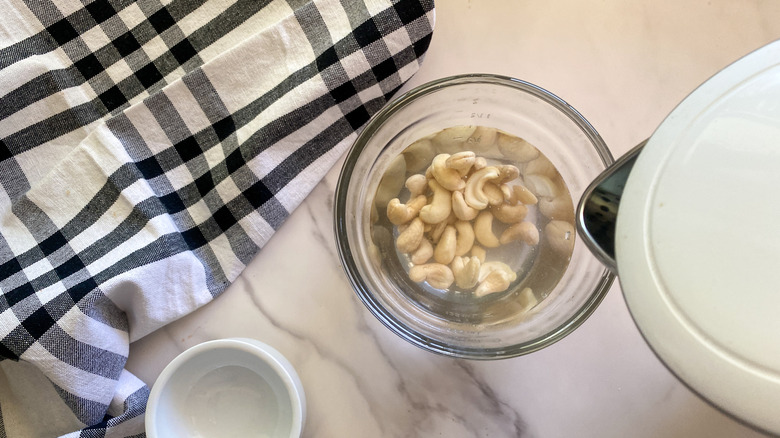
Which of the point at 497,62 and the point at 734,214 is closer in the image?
the point at 734,214

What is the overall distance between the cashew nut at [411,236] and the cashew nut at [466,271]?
4cm

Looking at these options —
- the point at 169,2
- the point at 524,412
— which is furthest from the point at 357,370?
the point at 169,2

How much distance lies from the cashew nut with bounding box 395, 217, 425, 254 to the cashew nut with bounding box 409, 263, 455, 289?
Result: 19 mm

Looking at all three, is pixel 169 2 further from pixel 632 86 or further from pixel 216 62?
pixel 632 86

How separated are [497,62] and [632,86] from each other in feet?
0.42

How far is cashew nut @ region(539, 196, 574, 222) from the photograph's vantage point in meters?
0.51

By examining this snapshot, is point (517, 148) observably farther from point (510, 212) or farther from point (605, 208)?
point (605, 208)

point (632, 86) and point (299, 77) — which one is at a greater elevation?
point (299, 77)

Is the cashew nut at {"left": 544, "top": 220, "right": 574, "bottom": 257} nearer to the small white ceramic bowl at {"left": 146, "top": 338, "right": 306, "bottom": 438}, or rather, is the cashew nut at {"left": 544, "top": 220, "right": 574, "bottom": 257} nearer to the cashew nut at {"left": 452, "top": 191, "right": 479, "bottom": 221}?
the cashew nut at {"left": 452, "top": 191, "right": 479, "bottom": 221}

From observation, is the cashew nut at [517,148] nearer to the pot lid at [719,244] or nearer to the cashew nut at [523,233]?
the cashew nut at [523,233]

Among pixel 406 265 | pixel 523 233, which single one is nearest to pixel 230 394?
pixel 406 265

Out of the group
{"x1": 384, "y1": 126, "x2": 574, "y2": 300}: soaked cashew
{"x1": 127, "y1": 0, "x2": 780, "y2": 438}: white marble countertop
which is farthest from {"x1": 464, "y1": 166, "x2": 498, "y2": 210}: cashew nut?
{"x1": 127, "y1": 0, "x2": 780, "y2": 438}: white marble countertop

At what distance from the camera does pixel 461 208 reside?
0.49 metres

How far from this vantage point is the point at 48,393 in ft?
1.69
